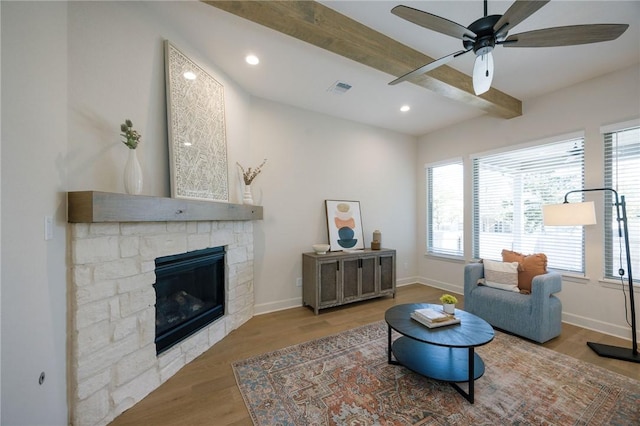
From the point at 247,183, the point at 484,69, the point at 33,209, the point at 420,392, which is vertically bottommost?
the point at 420,392

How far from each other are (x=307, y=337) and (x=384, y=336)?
84cm

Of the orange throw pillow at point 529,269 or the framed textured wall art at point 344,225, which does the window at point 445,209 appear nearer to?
the orange throw pillow at point 529,269

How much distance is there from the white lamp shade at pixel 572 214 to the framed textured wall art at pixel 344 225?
238cm

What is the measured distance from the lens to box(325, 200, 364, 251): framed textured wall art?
13.1ft

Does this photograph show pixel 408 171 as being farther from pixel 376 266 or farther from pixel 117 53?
pixel 117 53

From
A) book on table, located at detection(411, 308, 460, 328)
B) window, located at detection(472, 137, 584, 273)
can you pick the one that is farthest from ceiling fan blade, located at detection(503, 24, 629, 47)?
window, located at detection(472, 137, 584, 273)

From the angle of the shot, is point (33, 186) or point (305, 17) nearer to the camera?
point (33, 186)

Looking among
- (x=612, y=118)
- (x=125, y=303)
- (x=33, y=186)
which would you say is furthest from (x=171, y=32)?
(x=612, y=118)

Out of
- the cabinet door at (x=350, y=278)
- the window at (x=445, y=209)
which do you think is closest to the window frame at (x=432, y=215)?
the window at (x=445, y=209)

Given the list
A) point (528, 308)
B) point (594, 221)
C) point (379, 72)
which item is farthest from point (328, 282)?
point (594, 221)

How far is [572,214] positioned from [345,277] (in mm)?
2605

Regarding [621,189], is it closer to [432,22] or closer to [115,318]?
[432,22]

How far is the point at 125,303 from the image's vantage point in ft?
5.81

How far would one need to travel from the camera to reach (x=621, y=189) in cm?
282
